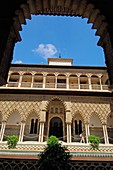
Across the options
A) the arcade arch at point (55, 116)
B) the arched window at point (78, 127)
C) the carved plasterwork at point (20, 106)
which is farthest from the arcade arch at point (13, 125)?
the arched window at point (78, 127)

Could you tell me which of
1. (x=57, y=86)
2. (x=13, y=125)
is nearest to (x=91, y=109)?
(x=57, y=86)

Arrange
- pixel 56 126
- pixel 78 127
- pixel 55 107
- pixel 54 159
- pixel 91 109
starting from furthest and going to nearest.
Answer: pixel 55 107 → pixel 56 126 → pixel 78 127 → pixel 91 109 → pixel 54 159

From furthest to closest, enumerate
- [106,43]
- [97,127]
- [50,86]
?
1. [50,86]
2. [97,127]
3. [106,43]

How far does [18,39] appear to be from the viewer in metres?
Answer: 4.11

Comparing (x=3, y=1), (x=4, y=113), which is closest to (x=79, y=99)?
(x=4, y=113)

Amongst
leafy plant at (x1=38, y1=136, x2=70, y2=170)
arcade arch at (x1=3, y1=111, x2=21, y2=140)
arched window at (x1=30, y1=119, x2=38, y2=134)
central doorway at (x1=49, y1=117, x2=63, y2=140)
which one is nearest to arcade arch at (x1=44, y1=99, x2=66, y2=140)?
central doorway at (x1=49, y1=117, x2=63, y2=140)

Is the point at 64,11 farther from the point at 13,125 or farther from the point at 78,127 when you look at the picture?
the point at 13,125

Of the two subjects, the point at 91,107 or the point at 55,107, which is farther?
the point at 55,107

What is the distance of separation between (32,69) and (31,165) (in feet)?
56.3

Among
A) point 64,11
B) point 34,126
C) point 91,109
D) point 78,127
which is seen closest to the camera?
point 64,11

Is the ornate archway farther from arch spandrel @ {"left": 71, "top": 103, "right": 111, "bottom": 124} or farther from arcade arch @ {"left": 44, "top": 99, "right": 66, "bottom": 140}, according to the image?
arcade arch @ {"left": 44, "top": 99, "right": 66, "bottom": 140}

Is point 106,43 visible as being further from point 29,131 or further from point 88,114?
point 29,131

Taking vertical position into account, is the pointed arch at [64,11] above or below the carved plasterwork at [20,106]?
below

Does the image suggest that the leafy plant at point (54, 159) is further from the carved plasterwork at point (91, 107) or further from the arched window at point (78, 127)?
the arched window at point (78, 127)
